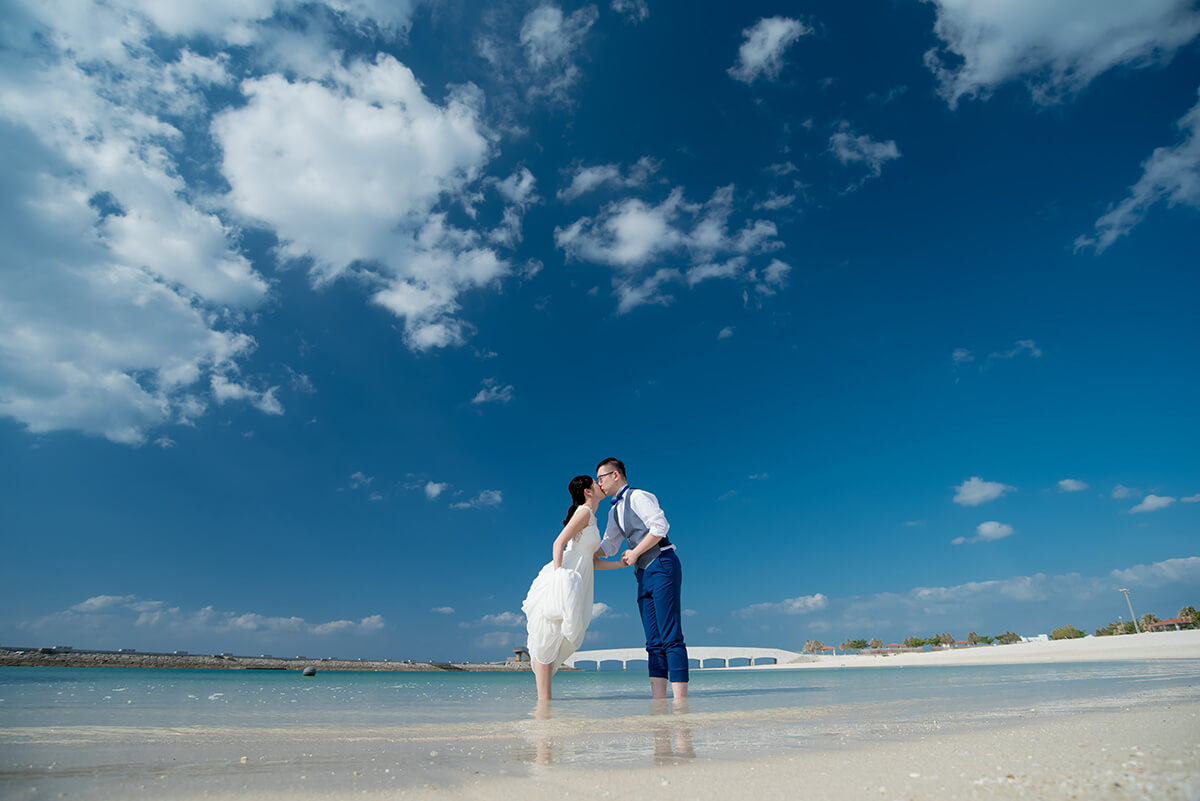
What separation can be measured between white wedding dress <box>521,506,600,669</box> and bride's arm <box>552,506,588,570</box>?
1.9 inches

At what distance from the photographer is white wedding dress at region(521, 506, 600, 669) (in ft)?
15.7

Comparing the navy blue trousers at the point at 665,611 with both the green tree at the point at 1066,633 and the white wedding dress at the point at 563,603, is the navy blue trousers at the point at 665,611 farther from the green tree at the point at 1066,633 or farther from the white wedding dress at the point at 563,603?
the green tree at the point at 1066,633

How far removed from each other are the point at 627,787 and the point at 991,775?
3.79ft

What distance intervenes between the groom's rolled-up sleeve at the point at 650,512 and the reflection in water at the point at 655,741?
1.39 metres

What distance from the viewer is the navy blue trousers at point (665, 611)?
191 inches

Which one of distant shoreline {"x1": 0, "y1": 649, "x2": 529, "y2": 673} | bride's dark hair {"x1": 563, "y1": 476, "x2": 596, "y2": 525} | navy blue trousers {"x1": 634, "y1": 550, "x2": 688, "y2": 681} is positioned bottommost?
distant shoreline {"x1": 0, "y1": 649, "x2": 529, "y2": 673}

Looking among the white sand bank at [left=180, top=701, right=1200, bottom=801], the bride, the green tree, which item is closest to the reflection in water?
the white sand bank at [left=180, top=701, right=1200, bottom=801]

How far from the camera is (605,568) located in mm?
5305

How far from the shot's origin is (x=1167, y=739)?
2275 millimetres

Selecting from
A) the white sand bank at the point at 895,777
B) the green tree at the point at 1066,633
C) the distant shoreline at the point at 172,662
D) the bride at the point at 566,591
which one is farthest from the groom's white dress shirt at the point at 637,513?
the green tree at the point at 1066,633

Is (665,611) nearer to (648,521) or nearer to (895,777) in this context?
(648,521)

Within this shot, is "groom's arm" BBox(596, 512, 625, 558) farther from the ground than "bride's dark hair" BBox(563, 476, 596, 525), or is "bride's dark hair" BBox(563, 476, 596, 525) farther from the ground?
"bride's dark hair" BBox(563, 476, 596, 525)

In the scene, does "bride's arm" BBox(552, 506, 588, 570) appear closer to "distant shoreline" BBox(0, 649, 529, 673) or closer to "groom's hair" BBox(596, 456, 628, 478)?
"groom's hair" BBox(596, 456, 628, 478)

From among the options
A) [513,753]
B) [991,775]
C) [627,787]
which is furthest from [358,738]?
[991,775]
